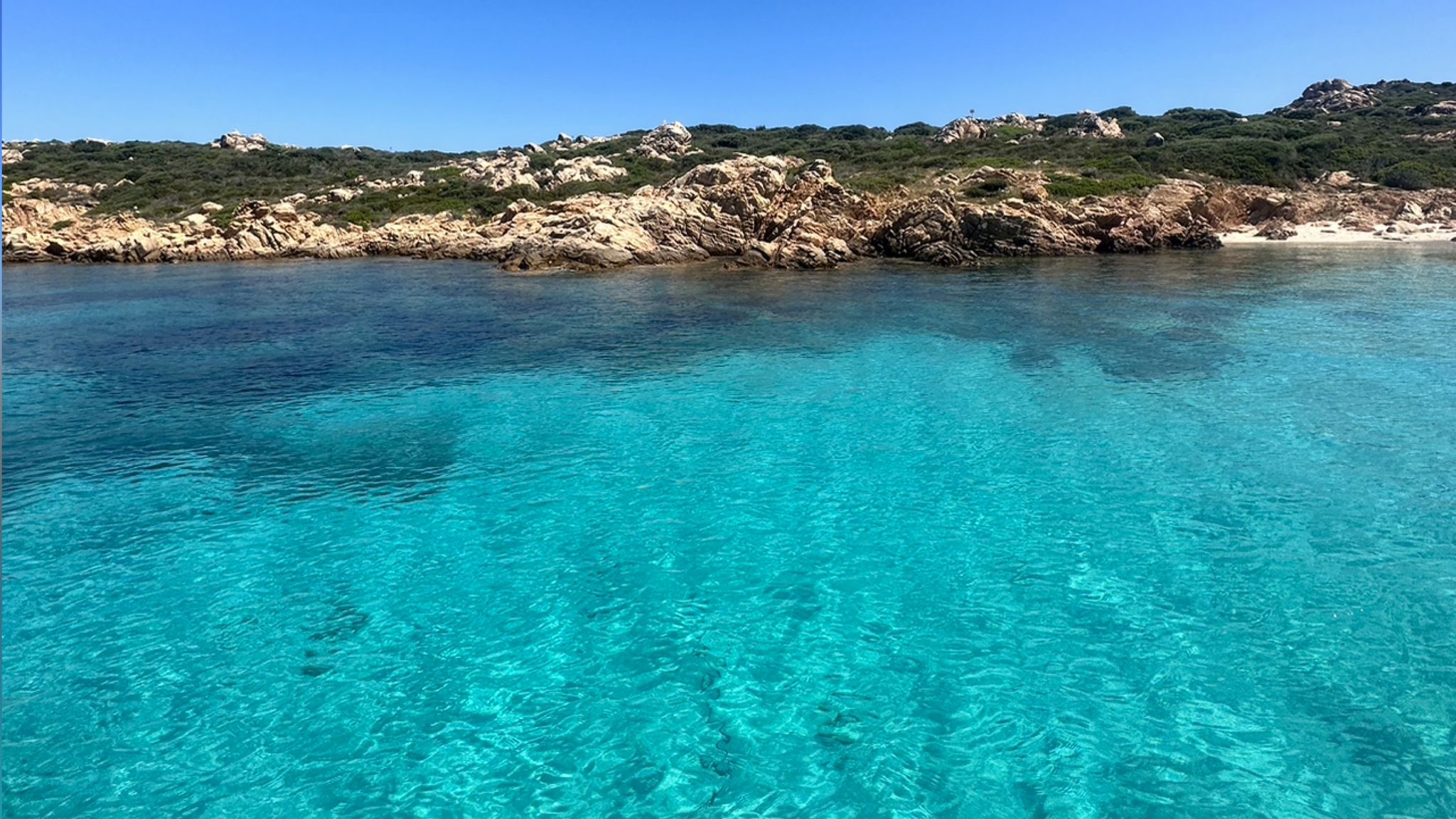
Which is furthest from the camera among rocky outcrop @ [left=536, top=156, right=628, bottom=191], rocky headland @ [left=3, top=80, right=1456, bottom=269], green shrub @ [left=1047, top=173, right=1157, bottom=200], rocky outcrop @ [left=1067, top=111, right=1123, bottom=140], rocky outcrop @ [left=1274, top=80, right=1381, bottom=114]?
rocky outcrop @ [left=1274, top=80, right=1381, bottom=114]

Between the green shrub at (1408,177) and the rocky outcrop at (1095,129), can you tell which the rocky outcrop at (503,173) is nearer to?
the rocky outcrop at (1095,129)

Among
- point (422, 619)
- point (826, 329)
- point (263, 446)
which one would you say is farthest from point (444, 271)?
point (422, 619)

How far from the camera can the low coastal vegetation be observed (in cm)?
6644

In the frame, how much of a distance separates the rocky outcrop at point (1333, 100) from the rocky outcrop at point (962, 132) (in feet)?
148

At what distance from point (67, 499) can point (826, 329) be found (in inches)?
761

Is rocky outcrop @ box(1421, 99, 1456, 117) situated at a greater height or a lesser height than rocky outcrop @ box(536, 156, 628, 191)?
greater

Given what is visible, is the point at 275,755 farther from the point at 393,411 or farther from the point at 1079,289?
the point at 1079,289

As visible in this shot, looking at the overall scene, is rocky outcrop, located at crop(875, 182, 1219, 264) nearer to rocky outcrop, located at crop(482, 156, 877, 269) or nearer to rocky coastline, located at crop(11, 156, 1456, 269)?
rocky coastline, located at crop(11, 156, 1456, 269)

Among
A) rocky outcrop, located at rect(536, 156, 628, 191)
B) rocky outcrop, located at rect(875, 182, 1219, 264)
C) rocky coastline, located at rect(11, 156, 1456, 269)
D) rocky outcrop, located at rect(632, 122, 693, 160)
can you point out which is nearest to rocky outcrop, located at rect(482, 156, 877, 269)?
rocky coastline, located at rect(11, 156, 1456, 269)

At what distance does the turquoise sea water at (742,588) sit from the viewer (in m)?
7.23

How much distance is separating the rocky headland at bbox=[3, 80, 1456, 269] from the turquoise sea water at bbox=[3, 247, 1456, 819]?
25244mm

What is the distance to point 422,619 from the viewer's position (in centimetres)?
948

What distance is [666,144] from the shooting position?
97938 millimetres

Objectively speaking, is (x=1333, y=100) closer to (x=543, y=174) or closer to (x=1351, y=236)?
(x=1351, y=236)
